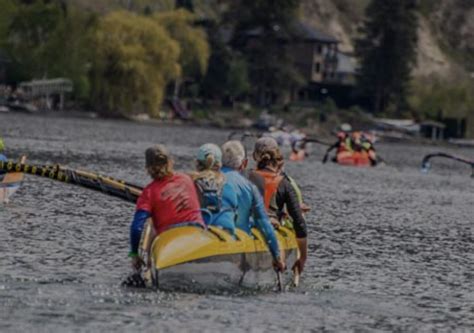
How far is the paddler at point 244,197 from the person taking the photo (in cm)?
2302

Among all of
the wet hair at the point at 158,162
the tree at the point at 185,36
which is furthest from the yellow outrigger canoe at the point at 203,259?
the tree at the point at 185,36

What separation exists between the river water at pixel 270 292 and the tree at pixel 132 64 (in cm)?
9640

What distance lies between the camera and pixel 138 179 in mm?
56188

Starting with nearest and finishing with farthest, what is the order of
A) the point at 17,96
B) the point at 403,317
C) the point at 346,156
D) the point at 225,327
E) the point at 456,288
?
the point at 225,327 < the point at 403,317 < the point at 456,288 < the point at 346,156 < the point at 17,96

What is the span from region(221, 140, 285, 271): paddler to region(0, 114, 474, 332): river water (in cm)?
100

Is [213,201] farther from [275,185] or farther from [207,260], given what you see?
[275,185]

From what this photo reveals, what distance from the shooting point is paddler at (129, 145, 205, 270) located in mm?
21844

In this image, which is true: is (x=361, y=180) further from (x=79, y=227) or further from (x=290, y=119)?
(x=290, y=119)

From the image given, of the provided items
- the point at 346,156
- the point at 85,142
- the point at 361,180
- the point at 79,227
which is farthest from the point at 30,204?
the point at 85,142

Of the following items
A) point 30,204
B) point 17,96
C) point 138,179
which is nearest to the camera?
point 30,204

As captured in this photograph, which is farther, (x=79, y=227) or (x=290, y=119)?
Answer: (x=290, y=119)

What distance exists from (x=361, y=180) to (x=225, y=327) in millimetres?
49901

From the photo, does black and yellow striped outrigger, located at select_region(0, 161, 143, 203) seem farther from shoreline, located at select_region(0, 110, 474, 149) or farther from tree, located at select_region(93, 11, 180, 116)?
shoreline, located at select_region(0, 110, 474, 149)

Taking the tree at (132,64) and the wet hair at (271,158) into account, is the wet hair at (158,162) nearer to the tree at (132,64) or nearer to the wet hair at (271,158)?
the wet hair at (271,158)
